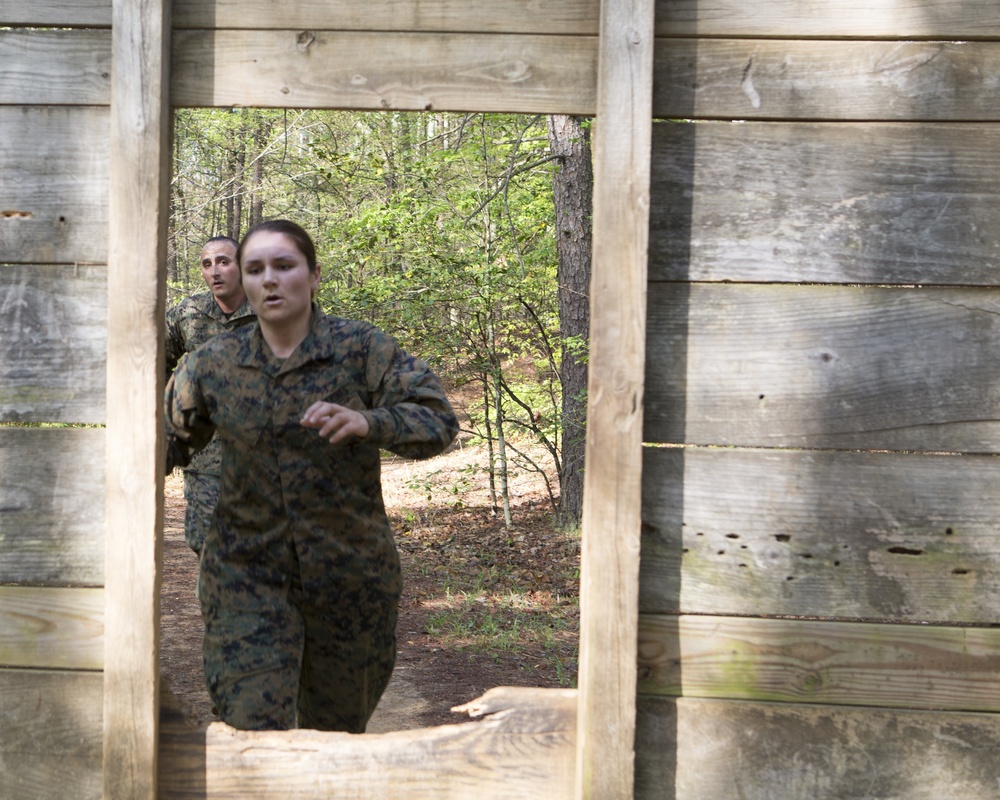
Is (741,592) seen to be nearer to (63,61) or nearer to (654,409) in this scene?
(654,409)

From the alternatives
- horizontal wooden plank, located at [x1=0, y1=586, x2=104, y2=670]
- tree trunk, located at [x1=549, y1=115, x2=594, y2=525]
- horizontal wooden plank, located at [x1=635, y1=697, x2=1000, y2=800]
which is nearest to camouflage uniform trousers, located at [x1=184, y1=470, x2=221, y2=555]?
horizontal wooden plank, located at [x1=0, y1=586, x2=104, y2=670]

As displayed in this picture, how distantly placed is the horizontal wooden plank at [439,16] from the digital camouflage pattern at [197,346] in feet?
10.6

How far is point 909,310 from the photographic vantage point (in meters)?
2.69

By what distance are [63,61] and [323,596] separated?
66.7 inches

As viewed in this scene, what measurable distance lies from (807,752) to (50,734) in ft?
6.32

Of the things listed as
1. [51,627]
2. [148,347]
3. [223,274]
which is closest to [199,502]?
[223,274]

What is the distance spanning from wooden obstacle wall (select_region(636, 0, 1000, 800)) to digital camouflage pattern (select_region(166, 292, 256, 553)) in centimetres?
360

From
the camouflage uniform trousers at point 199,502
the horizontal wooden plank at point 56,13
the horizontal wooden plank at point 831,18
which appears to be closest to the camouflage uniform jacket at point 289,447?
the horizontal wooden plank at point 56,13

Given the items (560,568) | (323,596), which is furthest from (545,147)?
(323,596)

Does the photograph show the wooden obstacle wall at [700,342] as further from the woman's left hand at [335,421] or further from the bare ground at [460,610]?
the bare ground at [460,610]

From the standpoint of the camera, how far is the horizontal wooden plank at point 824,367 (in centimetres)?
269

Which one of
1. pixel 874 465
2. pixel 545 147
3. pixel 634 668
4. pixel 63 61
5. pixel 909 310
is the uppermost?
pixel 545 147

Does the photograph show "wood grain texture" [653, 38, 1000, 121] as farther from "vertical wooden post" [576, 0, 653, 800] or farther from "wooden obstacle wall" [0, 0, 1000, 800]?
"vertical wooden post" [576, 0, 653, 800]

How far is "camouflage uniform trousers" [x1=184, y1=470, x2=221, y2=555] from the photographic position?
5.79 metres
